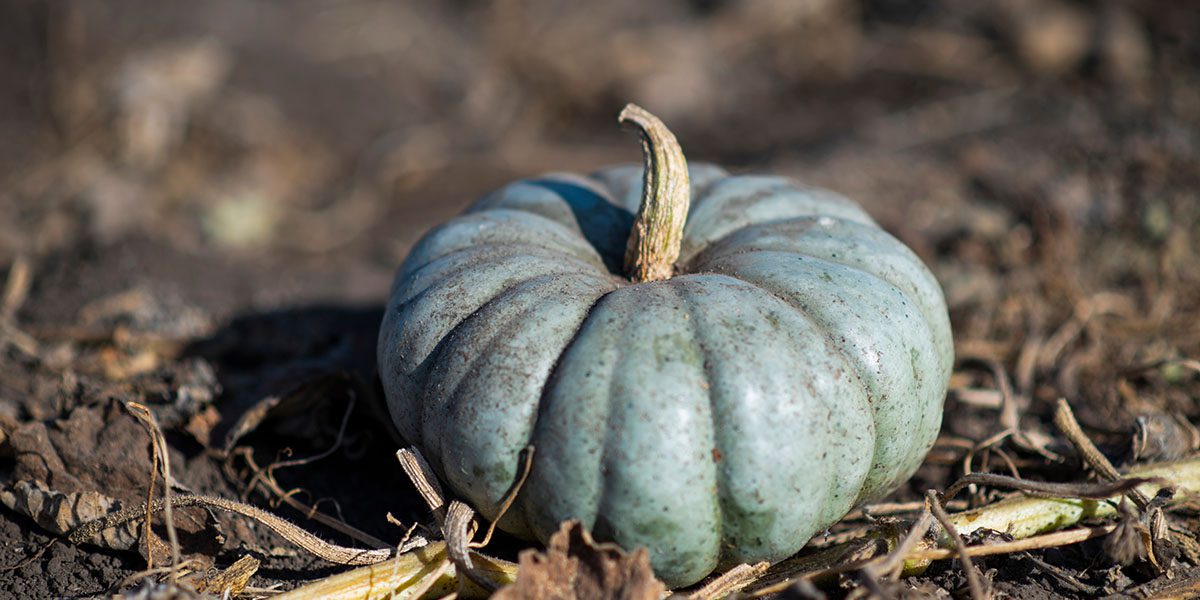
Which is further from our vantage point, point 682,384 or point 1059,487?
point 1059,487

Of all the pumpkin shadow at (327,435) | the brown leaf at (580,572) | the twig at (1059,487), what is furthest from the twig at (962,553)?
the pumpkin shadow at (327,435)

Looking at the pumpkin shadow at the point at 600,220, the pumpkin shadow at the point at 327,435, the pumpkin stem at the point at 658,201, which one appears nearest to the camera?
the pumpkin stem at the point at 658,201

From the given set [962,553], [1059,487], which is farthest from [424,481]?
[1059,487]

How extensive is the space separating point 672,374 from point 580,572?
0.63 m

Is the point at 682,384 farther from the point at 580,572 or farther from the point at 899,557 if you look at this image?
the point at 899,557

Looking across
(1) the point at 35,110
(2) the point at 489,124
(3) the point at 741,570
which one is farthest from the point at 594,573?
(1) the point at 35,110

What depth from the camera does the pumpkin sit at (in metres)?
2.70

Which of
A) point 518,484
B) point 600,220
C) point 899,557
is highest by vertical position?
point 600,220

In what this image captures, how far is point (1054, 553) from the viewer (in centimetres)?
327

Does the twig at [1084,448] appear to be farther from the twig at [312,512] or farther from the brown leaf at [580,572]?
the twig at [312,512]

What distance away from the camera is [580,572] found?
8.75 feet

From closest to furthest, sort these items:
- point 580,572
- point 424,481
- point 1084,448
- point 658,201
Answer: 1. point 580,572
2. point 424,481
3. point 658,201
4. point 1084,448

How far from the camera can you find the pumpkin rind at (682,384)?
2.70 metres

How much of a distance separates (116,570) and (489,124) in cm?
636
